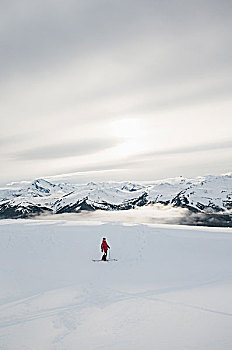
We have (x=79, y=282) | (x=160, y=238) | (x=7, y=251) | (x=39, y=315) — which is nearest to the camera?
(x=39, y=315)

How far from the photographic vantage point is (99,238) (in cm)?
2244

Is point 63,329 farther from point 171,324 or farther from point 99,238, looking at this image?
point 99,238

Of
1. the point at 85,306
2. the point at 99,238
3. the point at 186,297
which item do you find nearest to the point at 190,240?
the point at 99,238

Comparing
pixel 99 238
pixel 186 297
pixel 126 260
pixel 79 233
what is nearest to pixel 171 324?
pixel 186 297

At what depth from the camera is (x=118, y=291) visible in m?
12.5

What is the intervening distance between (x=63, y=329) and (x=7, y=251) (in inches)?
491

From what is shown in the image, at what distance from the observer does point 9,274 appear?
15.4 metres

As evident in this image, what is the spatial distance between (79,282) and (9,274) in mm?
4802

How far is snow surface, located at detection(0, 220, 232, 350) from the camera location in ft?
27.2

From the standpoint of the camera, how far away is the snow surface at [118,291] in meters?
8.30

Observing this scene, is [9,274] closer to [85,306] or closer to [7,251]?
[7,251]

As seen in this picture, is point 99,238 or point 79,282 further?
point 99,238

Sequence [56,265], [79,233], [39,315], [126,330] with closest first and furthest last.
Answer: [126,330] → [39,315] → [56,265] → [79,233]

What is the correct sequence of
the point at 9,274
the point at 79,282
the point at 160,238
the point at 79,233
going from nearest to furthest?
the point at 79,282 → the point at 9,274 → the point at 160,238 → the point at 79,233
